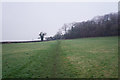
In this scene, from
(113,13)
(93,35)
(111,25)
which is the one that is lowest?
(93,35)

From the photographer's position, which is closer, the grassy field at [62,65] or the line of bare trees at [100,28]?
the grassy field at [62,65]

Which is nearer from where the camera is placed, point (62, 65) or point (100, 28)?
point (62, 65)

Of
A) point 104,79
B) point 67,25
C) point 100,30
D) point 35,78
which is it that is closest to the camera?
point 104,79

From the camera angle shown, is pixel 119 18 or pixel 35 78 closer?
pixel 35 78

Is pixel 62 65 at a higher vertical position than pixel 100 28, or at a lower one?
lower

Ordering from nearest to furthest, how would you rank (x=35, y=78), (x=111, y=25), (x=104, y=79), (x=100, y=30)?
(x=104, y=79)
(x=35, y=78)
(x=111, y=25)
(x=100, y=30)

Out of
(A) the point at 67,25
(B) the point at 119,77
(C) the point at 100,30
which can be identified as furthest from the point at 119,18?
(B) the point at 119,77

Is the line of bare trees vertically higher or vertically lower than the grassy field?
higher

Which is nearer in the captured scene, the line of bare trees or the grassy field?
the grassy field

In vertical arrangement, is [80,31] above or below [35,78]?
above

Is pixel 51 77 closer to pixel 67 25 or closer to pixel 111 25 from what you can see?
pixel 111 25

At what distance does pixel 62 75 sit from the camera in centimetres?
464

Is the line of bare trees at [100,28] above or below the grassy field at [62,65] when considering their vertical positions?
above

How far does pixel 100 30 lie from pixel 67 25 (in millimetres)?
26503
